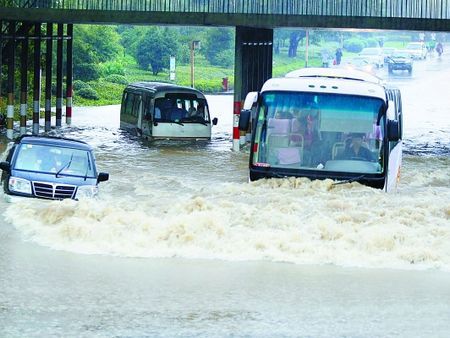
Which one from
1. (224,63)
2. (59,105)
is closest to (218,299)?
(59,105)

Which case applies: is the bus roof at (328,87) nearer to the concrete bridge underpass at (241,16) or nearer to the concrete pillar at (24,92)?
the concrete bridge underpass at (241,16)

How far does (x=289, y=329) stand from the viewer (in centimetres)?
1560

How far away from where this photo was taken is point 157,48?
3575 inches

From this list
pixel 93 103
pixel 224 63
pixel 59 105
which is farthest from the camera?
pixel 224 63

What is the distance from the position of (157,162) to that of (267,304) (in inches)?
804

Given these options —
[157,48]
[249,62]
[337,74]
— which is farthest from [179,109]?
[157,48]

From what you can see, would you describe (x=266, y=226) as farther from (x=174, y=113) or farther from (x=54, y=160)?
(x=174, y=113)

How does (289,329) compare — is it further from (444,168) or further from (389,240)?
(444,168)

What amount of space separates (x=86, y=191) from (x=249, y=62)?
20.6 meters

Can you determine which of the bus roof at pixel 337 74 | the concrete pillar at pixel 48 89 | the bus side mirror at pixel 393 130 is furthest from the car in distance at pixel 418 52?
the bus side mirror at pixel 393 130

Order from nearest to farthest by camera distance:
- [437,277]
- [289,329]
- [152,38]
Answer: [289,329] → [437,277] → [152,38]

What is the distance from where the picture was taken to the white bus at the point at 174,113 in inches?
1656

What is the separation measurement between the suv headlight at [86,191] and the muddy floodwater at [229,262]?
41cm

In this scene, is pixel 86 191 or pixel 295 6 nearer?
pixel 86 191
